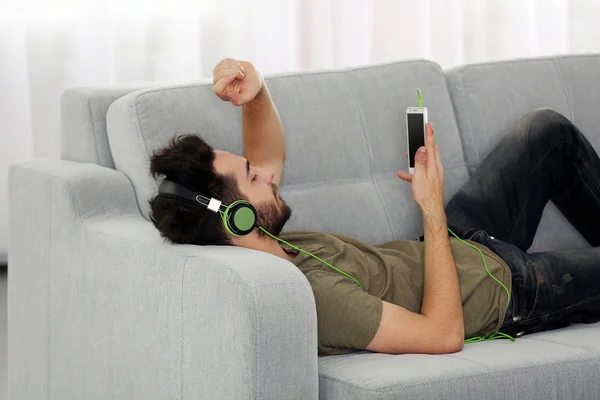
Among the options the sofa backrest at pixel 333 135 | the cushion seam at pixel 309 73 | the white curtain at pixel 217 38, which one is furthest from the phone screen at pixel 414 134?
the white curtain at pixel 217 38

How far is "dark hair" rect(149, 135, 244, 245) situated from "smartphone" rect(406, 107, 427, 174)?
1.60 ft

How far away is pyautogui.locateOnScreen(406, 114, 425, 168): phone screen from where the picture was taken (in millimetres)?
2209

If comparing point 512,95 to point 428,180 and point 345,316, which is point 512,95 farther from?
point 345,316

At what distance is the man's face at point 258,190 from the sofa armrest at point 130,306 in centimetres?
16

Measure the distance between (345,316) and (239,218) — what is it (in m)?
0.26

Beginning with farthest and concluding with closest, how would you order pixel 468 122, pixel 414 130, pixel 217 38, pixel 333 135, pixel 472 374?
pixel 217 38 < pixel 468 122 < pixel 333 135 < pixel 414 130 < pixel 472 374

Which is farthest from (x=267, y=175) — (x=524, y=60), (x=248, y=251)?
(x=524, y=60)

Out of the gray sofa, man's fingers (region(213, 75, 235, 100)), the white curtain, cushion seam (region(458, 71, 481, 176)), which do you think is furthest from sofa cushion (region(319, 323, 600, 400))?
the white curtain

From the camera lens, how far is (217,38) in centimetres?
372

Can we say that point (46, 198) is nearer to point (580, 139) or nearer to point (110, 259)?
point (110, 259)

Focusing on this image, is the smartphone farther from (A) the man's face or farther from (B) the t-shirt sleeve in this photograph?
(B) the t-shirt sleeve

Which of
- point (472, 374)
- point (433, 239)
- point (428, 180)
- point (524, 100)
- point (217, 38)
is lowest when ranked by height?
point (472, 374)

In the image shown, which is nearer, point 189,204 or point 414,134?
point 189,204

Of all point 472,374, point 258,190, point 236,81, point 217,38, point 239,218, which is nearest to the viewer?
point 472,374
